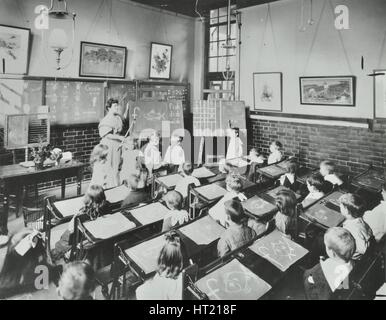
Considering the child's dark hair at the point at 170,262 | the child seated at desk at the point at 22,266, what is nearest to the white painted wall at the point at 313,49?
the child's dark hair at the point at 170,262

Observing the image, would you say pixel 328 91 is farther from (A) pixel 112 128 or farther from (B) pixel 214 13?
(A) pixel 112 128

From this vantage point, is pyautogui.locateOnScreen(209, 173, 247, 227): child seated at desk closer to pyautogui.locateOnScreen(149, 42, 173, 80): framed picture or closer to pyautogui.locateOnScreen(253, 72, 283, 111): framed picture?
pyautogui.locateOnScreen(253, 72, 283, 111): framed picture

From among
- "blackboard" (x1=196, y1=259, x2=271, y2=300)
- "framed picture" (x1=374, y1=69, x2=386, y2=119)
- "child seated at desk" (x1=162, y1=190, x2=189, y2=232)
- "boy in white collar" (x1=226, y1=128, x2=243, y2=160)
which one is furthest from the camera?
"boy in white collar" (x1=226, y1=128, x2=243, y2=160)

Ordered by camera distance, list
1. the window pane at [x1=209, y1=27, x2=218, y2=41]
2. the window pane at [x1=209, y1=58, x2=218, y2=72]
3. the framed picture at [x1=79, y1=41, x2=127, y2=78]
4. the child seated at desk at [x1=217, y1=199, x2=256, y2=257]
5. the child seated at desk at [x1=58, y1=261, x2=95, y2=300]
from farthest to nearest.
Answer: the window pane at [x1=209, y1=58, x2=218, y2=72]
the window pane at [x1=209, y1=27, x2=218, y2=41]
the framed picture at [x1=79, y1=41, x2=127, y2=78]
the child seated at desk at [x1=217, y1=199, x2=256, y2=257]
the child seated at desk at [x1=58, y1=261, x2=95, y2=300]

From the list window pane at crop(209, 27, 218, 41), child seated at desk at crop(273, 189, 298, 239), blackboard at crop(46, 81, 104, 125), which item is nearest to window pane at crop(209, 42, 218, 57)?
window pane at crop(209, 27, 218, 41)

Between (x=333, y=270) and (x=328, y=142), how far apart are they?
4099 mm

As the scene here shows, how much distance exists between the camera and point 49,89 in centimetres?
539

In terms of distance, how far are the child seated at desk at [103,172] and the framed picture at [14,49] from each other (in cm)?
169

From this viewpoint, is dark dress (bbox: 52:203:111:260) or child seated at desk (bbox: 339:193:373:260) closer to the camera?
child seated at desk (bbox: 339:193:373:260)

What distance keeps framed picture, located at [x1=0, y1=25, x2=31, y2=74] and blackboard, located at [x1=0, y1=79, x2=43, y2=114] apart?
0.17 meters

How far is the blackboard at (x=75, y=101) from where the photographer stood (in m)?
5.48

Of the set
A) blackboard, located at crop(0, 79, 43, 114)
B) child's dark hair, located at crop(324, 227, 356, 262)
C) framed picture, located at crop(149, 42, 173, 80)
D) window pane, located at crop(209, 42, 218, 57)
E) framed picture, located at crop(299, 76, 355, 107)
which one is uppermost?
window pane, located at crop(209, 42, 218, 57)

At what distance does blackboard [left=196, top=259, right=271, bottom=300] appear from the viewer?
6.75 feet
